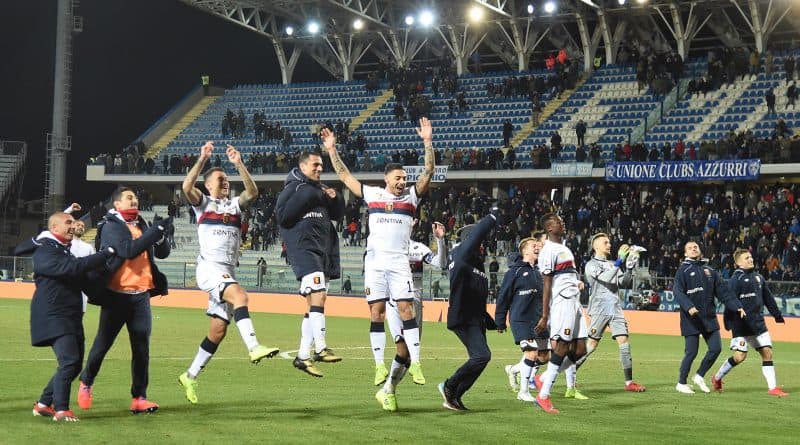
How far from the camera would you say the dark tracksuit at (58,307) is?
11.5 meters

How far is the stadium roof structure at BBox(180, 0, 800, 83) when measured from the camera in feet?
164

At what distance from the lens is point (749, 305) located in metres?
18.0

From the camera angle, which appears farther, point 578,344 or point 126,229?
point 578,344

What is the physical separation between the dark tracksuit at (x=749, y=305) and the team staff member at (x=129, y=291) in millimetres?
9253

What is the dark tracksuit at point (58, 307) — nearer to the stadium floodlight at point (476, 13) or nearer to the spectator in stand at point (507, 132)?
the spectator in stand at point (507, 132)

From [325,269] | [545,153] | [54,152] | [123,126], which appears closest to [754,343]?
[325,269]

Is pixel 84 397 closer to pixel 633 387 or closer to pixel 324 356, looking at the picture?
pixel 324 356

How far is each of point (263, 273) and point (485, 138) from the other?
568 inches

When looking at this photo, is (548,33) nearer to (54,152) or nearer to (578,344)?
(54,152)

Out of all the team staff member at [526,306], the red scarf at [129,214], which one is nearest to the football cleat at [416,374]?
the team staff member at [526,306]

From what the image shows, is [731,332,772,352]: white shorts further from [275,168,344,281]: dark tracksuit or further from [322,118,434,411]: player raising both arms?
[275,168,344,281]: dark tracksuit

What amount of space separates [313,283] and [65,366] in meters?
3.11

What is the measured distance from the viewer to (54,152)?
5031 centimetres

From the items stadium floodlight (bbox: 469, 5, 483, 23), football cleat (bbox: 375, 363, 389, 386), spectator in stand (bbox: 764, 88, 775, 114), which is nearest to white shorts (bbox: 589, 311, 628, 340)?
football cleat (bbox: 375, 363, 389, 386)
